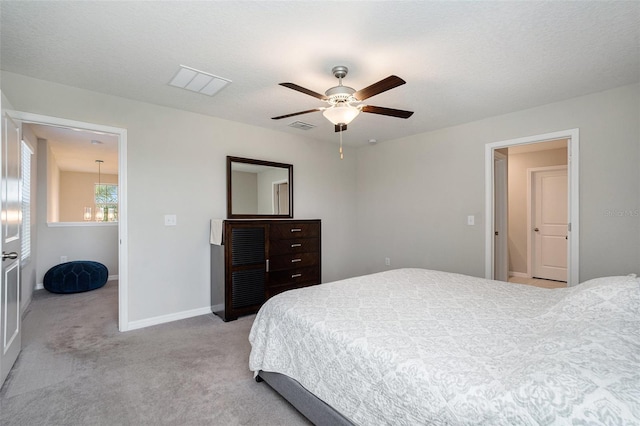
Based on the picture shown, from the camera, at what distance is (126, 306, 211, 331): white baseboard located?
10.7 feet

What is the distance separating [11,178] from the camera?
234 centimetres

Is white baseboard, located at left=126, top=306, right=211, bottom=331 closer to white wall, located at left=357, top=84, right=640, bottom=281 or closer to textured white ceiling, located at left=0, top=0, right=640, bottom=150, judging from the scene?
textured white ceiling, located at left=0, top=0, right=640, bottom=150

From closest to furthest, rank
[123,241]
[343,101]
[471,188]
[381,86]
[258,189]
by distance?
[381,86] < [343,101] < [123,241] < [471,188] < [258,189]

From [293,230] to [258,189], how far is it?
73cm

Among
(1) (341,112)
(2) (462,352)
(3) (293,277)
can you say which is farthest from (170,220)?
(2) (462,352)

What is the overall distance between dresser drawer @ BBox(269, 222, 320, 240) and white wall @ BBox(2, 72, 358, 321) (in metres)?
0.68

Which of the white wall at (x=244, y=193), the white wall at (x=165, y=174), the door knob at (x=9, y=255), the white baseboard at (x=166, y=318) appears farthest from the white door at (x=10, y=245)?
the white wall at (x=244, y=193)

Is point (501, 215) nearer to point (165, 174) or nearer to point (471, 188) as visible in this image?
point (471, 188)

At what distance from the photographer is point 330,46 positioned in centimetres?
218

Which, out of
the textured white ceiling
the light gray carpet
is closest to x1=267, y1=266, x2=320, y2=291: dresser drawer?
the light gray carpet

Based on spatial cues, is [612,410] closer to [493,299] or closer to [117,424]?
[493,299]

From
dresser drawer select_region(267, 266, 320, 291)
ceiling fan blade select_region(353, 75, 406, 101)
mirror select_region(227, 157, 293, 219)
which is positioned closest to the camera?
ceiling fan blade select_region(353, 75, 406, 101)

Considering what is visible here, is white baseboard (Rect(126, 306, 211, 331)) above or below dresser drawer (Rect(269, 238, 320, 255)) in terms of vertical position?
below

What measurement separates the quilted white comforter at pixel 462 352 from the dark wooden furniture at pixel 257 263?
58.1 inches
